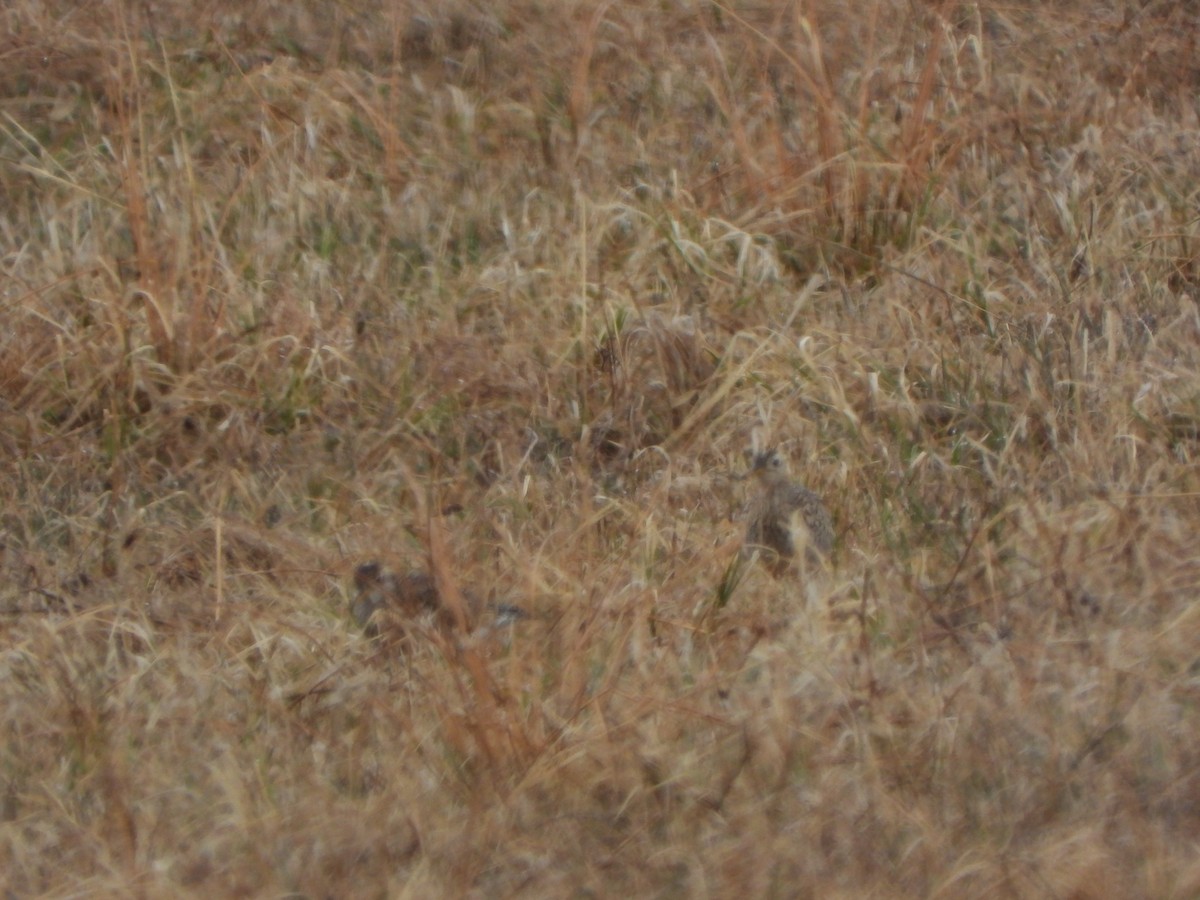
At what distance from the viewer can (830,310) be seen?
501 cm

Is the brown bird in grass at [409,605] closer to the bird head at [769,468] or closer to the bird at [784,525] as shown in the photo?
the bird at [784,525]

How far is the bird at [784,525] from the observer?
3770 mm

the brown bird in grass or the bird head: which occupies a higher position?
the bird head

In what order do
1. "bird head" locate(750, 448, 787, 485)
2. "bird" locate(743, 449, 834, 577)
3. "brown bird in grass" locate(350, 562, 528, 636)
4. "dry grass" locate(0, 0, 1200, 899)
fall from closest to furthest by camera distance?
"dry grass" locate(0, 0, 1200, 899), "brown bird in grass" locate(350, 562, 528, 636), "bird" locate(743, 449, 834, 577), "bird head" locate(750, 448, 787, 485)

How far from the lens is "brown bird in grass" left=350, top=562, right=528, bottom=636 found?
3442mm

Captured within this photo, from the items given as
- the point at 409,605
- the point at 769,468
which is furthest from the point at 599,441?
the point at 409,605

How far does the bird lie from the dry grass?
5 cm

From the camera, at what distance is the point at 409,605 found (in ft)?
11.5

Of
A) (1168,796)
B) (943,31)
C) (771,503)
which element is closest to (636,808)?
(1168,796)

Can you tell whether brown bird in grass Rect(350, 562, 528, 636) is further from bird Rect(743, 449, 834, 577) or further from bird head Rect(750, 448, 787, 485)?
bird head Rect(750, 448, 787, 485)

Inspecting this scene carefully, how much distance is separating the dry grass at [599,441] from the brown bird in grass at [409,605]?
6 cm

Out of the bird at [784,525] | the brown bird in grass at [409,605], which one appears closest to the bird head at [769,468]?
the bird at [784,525]

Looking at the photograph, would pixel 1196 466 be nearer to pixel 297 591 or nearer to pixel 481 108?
pixel 297 591

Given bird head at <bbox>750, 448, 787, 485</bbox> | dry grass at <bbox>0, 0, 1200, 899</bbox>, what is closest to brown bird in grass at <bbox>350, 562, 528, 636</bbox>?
dry grass at <bbox>0, 0, 1200, 899</bbox>
